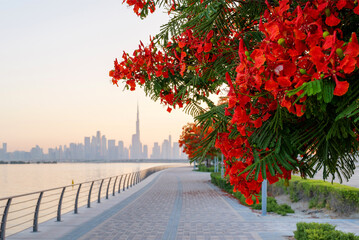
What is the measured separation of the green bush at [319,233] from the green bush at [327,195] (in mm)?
2596

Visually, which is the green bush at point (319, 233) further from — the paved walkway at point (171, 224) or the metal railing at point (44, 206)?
the metal railing at point (44, 206)

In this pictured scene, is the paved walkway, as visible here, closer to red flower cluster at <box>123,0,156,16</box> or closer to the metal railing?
the metal railing

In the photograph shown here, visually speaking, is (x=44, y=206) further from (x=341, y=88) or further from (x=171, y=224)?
(x=341, y=88)

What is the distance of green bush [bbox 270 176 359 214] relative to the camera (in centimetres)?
1044

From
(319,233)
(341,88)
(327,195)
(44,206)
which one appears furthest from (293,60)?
(44,206)

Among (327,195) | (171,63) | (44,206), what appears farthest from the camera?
(44,206)

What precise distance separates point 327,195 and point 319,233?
5.61 meters

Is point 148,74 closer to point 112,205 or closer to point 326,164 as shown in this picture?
point 326,164

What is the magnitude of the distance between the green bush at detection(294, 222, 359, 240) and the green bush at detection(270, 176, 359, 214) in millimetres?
2596

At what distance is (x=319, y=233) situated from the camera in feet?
21.7

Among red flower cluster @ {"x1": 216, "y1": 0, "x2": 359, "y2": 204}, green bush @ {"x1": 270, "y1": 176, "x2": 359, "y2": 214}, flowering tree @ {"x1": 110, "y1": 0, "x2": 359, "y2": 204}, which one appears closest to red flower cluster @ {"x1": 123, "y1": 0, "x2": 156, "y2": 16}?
flowering tree @ {"x1": 110, "y1": 0, "x2": 359, "y2": 204}

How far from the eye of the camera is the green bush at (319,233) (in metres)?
6.36

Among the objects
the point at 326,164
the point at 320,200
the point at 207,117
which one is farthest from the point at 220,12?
the point at 320,200

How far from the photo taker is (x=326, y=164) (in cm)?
192
